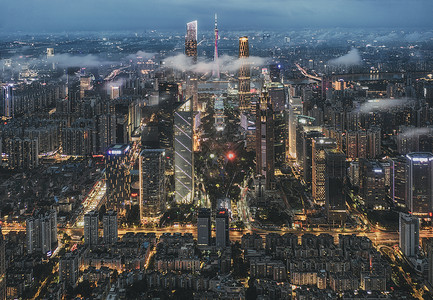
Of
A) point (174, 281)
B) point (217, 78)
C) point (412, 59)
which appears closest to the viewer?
point (174, 281)

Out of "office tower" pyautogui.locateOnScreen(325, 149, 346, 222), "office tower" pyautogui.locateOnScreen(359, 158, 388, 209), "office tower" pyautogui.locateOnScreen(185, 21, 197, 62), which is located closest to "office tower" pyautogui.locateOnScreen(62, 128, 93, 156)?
"office tower" pyautogui.locateOnScreen(185, 21, 197, 62)

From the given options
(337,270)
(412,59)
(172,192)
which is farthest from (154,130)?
(412,59)

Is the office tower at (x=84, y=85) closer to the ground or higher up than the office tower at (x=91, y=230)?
higher up

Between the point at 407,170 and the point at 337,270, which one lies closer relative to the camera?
the point at 337,270

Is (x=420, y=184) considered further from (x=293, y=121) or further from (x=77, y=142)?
(x=77, y=142)

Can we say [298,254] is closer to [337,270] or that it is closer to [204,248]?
[337,270]

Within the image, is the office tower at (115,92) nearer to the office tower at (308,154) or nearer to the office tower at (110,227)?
the office tower at (308,154)

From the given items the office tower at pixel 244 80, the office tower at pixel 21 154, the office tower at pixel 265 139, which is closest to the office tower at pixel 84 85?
the office tower at pixel 21 154

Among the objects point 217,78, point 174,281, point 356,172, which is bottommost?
point 174,281
